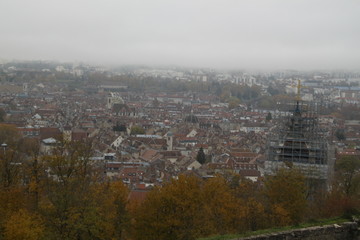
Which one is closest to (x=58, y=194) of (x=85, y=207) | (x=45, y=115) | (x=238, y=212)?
(x=85, y=207)

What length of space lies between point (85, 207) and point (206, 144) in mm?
25558

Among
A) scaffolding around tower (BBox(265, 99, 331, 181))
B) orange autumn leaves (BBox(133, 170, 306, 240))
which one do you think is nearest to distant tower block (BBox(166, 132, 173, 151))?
scaffolding around tower (BBox(265, 99, 331, 181))

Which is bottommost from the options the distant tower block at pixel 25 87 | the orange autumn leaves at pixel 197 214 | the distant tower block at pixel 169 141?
the distant tower block at pixel 169 141

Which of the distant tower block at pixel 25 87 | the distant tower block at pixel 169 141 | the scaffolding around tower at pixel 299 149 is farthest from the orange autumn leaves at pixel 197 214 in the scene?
the distant tower block at pixel 25 87

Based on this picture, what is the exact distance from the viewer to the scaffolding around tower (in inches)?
736

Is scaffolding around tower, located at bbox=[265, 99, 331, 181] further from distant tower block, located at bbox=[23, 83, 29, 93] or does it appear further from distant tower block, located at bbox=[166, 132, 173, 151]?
distant tower block, located at bbox=[23, 83, 29, 93]

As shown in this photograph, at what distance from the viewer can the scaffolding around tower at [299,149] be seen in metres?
→ 18.7

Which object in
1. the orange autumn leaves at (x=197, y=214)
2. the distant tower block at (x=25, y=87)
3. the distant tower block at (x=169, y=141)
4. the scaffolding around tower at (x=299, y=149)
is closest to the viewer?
the orange autumn leaves at (x=197, y=214)

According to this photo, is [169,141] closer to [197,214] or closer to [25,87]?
[197,214]

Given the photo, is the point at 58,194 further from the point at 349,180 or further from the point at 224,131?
the point at 224,131

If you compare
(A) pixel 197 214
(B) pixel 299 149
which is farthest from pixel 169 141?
(A) pixel 197 214

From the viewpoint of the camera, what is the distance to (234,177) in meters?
18.0

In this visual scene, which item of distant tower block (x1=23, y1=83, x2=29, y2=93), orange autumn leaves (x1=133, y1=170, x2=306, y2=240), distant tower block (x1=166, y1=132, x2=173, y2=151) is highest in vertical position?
orange autumn leaves (x1=133, y1=170, x2=306, y2=240)

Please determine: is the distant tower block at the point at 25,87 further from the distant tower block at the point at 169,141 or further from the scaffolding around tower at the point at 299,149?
the scaffolding around tower at the point at 299,149
